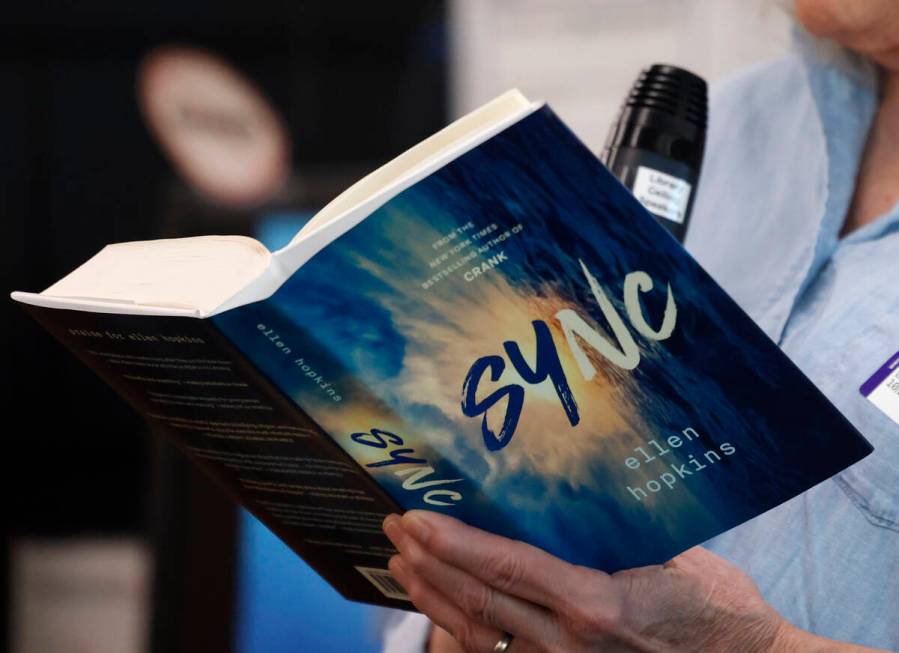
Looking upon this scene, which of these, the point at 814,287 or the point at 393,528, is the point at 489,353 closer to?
the point at 393,528

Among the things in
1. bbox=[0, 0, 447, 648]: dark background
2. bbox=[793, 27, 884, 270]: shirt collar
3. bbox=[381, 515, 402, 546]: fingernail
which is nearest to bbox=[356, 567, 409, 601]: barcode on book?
bbox=[381, 515, 402, 546]: fingernail

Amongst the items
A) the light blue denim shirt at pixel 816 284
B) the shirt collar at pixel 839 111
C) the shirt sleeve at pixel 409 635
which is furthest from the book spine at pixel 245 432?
the shirt collar at pixel 839 111

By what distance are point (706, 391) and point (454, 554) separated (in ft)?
0.57

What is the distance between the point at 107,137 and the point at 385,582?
6.48ft

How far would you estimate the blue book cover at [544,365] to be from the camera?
55 centimetres

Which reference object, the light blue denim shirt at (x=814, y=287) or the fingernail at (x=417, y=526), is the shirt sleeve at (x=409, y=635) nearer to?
the light blue denim shirt at (x=814, y=287)

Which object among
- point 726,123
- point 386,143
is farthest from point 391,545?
point 386,143

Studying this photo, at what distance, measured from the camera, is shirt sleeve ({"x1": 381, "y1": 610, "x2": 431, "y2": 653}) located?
0.92 m

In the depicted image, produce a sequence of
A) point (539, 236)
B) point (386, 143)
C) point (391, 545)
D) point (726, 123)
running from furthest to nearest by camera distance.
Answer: point (386, 143), point (726, 123), point (391, 545), point (539, 236)

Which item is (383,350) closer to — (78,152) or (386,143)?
(386,143)

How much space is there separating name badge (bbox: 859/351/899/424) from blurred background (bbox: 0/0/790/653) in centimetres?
144

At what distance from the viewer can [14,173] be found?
2.52m

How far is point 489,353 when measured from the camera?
60 cm

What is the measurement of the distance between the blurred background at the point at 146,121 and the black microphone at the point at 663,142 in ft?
4.51
